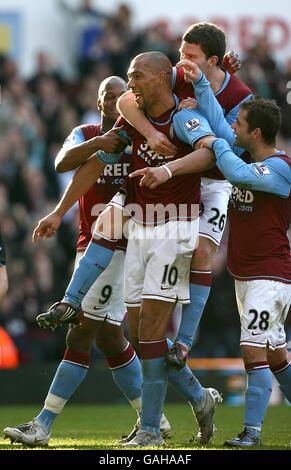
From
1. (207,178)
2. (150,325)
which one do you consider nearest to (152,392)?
(150,325)

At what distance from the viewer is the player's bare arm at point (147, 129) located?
289 inches

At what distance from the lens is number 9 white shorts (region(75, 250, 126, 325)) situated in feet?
27.0

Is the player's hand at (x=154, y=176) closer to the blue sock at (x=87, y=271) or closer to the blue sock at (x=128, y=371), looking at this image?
the blue sock at (x=87, y=271)

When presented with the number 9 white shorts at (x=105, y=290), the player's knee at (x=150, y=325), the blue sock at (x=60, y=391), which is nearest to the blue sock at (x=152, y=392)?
the player's knee at (x=150, y=325)

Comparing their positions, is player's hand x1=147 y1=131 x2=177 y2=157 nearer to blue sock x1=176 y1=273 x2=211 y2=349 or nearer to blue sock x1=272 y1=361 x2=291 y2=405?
blue sock x1=176 y1=273 x2=211 y2=349

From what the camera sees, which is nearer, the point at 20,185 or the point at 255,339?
the point at 255,339

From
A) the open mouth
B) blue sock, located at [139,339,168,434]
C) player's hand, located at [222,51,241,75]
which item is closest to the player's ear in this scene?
the open mouth

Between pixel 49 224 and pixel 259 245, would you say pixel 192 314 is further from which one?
pixel 49 224

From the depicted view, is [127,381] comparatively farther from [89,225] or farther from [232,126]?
[232,126]

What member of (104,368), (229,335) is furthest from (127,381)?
(229,335)

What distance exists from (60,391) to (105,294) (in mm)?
746

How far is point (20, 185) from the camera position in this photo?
49.4ft

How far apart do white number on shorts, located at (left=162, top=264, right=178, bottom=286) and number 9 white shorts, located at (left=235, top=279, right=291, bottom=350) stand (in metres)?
0.53

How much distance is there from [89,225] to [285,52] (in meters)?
8.66
